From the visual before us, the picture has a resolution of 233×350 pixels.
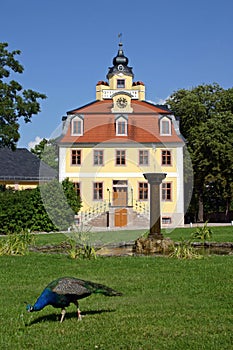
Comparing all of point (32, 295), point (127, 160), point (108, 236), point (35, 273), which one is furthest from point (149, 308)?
point (127, 160)

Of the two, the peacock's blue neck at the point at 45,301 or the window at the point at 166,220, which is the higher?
the window at the point at 166,220

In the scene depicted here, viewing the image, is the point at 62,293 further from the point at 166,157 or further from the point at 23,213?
the point at 166,157

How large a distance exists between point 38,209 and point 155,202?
1301 centimetres

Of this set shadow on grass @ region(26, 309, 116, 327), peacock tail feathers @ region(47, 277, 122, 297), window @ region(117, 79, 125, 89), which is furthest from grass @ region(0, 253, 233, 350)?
window @ region(117, 79, 125, 89)

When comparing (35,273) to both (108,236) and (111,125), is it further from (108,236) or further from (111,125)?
(111,125)

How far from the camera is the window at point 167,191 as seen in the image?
107 feet

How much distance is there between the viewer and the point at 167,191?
33625 millimetres

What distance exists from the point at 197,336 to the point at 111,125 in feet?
94.7

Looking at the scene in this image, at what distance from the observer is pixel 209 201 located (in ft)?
143

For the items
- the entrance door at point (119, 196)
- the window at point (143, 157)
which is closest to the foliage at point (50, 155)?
the entrance door at point (119, 196)

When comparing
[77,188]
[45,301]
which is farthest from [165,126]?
[45,301]

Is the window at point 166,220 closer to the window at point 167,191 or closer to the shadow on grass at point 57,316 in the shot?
the window at point 167,191

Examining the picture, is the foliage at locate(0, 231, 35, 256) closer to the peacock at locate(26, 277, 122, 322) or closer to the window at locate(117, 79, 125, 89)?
the peacock at locate(26, 277, 122, 322)

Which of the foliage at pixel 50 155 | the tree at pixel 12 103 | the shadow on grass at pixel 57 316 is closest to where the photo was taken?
the shadow on grass at pixel 57 316
